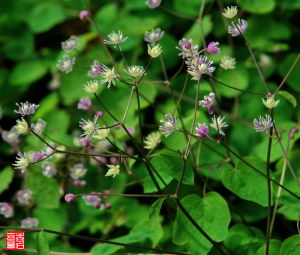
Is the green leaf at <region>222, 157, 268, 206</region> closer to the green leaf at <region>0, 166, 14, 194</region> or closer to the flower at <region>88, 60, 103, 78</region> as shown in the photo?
the flower at <region>88, 60, 103, 78</region>

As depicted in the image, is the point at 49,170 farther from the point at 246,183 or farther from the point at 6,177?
the point at 246,183

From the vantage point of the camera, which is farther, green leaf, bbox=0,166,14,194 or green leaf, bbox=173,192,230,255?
green leaf, bbox=0,166,14,194

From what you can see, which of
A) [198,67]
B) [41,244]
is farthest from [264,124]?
[41,244]

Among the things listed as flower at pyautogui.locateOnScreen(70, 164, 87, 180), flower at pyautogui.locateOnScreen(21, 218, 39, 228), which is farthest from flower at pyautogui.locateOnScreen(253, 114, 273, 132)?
flower at pyautogui.locateOnScreen(21, 218, 39, 228)

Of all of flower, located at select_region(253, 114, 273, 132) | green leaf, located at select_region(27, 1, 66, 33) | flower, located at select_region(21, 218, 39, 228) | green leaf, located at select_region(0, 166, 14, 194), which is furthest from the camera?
green leaf, located at select_region(27, 1, 66, 33)

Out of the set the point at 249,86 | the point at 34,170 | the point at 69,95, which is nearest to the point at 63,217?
the point at 34,170

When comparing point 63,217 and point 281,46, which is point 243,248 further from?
point 281,46
